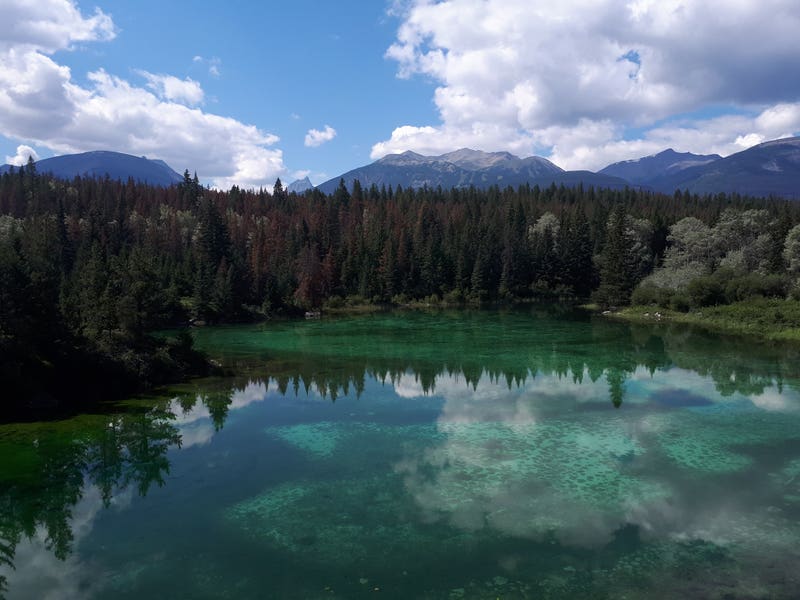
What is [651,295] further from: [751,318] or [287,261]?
[287,261]

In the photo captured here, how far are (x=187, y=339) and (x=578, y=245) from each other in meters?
79.1

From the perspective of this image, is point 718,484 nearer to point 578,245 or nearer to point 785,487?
point 785,487

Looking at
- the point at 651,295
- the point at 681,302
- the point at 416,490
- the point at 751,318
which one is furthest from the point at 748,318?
the point at 416,490

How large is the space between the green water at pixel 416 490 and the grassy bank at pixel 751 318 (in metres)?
22.0

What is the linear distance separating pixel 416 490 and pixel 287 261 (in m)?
79.2

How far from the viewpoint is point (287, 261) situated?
94062 millimetres

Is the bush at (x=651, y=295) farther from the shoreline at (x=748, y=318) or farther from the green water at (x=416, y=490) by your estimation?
the green water at (x=416, y=490)

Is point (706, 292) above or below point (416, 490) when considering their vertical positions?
above

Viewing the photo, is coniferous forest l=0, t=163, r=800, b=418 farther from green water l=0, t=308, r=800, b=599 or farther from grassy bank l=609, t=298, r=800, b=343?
green water l=0, t=308, r=800, b=599

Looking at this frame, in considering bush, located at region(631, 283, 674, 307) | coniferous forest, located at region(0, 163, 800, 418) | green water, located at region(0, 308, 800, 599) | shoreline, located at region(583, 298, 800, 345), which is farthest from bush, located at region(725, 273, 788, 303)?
green water, located at region(0, 308, 800, 599)

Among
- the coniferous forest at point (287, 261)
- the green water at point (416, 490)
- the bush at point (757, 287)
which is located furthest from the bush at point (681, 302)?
the green water at point (416, 490)

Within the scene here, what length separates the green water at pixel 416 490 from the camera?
13156 millimetres

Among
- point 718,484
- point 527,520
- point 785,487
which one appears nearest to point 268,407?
point 527,520

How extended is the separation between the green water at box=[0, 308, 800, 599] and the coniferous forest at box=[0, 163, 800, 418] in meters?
5.19
